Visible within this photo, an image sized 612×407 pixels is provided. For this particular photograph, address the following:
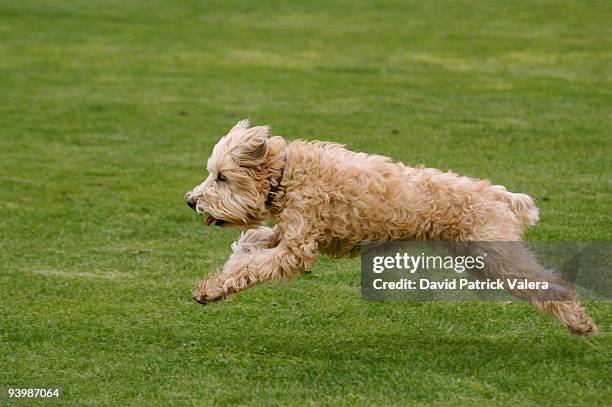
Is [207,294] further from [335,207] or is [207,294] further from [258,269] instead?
[335,207]

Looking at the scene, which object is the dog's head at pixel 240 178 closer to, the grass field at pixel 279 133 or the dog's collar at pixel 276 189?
the dog's collar at pixel 276 189

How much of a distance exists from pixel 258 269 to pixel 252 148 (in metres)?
0.74

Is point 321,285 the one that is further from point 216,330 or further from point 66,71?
point 66,71

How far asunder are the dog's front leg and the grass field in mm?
481

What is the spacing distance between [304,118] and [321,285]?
6.44 m

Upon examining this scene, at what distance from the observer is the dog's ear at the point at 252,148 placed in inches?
253

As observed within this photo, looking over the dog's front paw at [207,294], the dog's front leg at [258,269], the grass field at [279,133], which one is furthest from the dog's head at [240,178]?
the grass field at [279,133]

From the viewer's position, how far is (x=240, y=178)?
6461 millimetres

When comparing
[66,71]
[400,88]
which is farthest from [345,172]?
[66,71]

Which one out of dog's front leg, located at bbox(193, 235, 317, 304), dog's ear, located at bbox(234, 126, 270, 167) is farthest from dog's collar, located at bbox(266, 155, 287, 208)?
dog's front leg, located at bbox(193, 235, 317, 304)

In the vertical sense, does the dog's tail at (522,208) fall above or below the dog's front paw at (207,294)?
above

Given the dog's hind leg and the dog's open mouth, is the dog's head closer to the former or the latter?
the dog's open mouth

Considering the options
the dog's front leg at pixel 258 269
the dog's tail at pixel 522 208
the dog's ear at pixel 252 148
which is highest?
the dog's ear at pixel 252 148

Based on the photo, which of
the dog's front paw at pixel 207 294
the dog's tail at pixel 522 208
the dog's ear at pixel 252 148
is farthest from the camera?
the dog's tail at pixel 522 208
